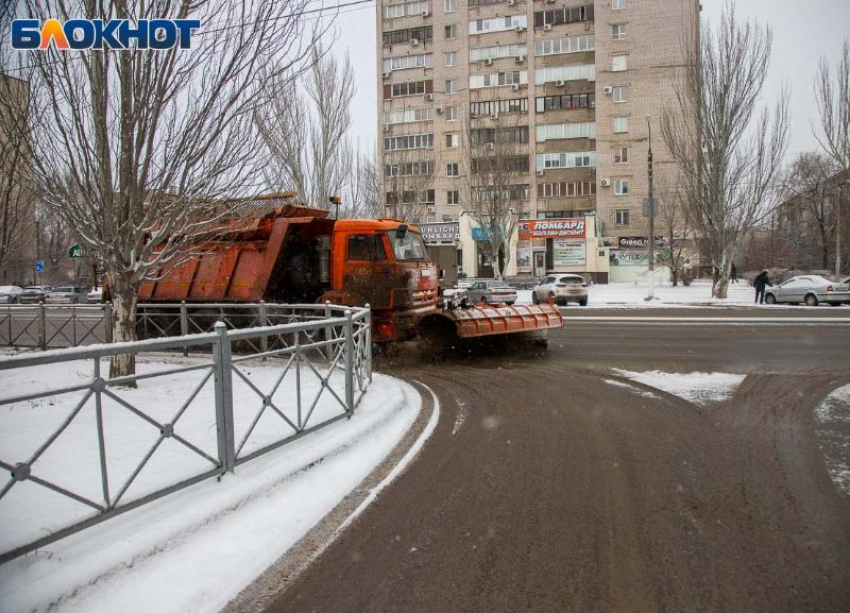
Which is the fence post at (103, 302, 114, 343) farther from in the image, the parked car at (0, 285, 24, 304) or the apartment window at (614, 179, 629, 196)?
the apartment window at (614, 179, 629, 196)

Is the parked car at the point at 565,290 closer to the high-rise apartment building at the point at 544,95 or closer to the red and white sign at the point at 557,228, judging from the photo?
the red and white sign at the point at 557,228

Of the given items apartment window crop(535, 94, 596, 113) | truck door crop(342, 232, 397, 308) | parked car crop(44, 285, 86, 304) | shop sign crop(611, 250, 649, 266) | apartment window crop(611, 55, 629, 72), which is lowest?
parked car crop(44, 285, 86, 304)

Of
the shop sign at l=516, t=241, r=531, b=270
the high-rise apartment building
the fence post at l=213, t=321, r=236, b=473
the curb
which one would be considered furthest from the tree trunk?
the shop sign at l=516, t=241, r=531, b=270

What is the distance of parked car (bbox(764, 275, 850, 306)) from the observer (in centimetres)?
2591

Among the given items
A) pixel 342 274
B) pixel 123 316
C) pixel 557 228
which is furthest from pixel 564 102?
pixel 123 316

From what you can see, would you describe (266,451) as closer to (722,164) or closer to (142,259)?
(142,259)

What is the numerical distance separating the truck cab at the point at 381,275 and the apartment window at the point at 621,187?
44607mm

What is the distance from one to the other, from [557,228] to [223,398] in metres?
47.6

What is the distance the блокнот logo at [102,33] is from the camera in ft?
22.7

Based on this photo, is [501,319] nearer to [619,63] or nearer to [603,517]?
[603,517]

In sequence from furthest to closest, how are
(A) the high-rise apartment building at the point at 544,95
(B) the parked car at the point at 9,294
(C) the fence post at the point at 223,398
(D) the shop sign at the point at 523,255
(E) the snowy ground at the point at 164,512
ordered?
(D) the shop sign at the point at 523,255, (A) the high-rise apartment building at the point at 544,95, (B) the parked car at the point at 9,294, (C) the fence post at the point at 223,398, (E) the snowy ground at the point at 164,512

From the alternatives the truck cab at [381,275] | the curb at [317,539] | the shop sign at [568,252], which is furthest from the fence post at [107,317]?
the shop sign at [568,252]

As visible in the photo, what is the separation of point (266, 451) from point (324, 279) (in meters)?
7.53

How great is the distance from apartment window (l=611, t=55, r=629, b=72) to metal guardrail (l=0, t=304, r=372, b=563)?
172ft
